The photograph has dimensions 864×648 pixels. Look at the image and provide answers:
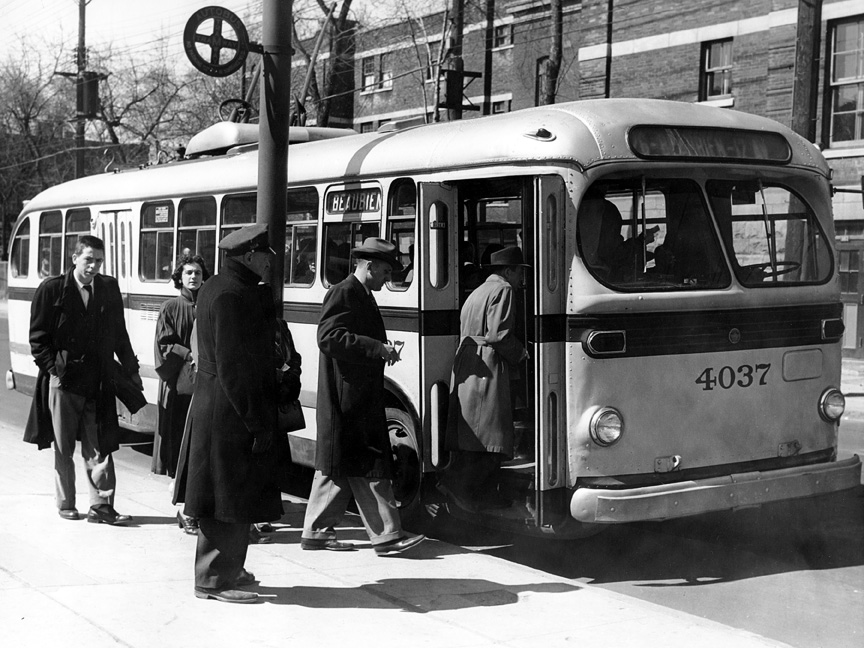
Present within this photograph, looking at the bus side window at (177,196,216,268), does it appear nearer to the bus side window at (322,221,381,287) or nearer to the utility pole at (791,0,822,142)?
the bus side window at (322,221,381,287)

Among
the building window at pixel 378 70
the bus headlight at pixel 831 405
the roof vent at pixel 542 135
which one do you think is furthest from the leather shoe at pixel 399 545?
the building window at pixel 378 70

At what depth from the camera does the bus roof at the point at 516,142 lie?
22.6ft

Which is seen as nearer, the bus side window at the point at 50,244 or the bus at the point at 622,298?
the bus at the point at 622,298

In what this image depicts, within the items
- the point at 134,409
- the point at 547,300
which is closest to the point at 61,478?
the point at 134,409

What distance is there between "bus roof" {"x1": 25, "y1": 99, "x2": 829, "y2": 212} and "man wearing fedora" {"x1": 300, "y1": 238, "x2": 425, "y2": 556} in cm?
97

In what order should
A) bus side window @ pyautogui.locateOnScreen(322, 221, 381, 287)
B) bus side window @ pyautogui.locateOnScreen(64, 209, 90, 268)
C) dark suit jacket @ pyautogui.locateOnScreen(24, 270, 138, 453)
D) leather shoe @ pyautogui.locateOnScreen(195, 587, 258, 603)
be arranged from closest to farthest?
leather shoe @ pyautogui.locateOnScreen(195, 587, 258, 603)
dark suit jacket @ pyautogui.locateOnScreen(24, 270, 138, 453)
bus side window @ pyautogui.locateOnScreen(322, 221, 381, 287)
bus side window @ pyautogui.locateOnScreen(64, 209, 90, 268)

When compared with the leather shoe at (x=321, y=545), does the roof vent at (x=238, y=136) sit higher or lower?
higher

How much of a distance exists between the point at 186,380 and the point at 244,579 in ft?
7.30

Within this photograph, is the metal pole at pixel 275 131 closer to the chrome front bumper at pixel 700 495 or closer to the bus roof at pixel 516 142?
the bus roof at pixel 516 142

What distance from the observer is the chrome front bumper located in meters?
6.52

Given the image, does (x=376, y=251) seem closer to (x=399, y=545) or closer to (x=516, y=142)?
(x=516, y=142)

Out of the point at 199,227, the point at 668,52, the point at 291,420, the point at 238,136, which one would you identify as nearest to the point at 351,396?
the point at 291,420

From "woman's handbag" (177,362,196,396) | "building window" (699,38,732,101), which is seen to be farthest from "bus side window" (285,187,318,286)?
"building window" (699,38,732,101)

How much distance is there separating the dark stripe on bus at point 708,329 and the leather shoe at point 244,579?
→ 2.30 metres
